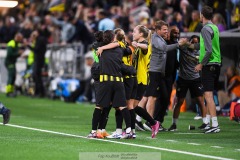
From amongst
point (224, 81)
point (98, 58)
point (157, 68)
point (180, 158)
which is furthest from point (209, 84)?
point (224, 81)

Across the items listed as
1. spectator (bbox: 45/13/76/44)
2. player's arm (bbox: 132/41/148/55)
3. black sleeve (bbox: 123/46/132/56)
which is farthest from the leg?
spectator (bbox: 45/13/76/44)

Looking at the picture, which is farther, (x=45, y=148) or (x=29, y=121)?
(x=29, y=121)

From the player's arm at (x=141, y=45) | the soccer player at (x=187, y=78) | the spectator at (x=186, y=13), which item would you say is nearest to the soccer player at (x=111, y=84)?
the player's arm at (x=141, y=45)

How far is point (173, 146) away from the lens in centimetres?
1547

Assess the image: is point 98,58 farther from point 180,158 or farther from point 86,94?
point 86,94

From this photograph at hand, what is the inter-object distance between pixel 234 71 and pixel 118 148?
10.7 m

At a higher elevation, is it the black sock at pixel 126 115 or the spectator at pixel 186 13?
the spectator at pixel 186 13

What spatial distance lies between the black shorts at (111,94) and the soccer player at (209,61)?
2.30 m

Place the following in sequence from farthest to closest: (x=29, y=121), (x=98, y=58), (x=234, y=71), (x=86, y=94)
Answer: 1. (x=86, y=94)
2. (x=234, y=71)
3. (x=29, y=121)
4. (x=98, y=58)

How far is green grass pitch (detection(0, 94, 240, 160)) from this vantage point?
14.1 m

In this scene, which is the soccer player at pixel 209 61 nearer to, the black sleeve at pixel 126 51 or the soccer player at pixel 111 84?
the black sleeve at pixel 126 51

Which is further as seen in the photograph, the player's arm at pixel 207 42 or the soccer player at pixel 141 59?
the player's arm at pixel 207 42

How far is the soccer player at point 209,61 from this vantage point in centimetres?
1845

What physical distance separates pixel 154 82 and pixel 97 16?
14168 millimetres
